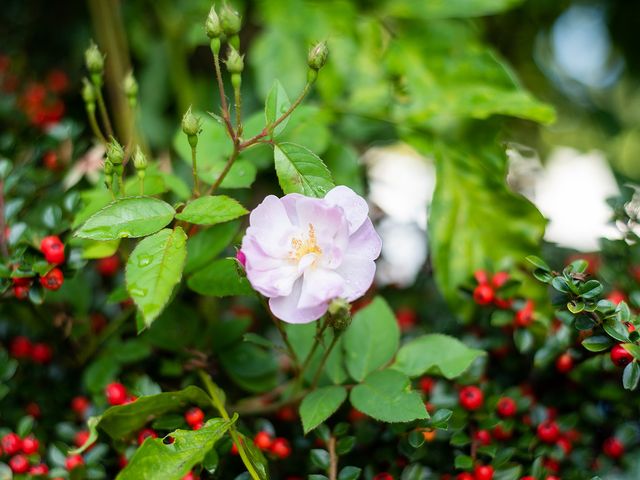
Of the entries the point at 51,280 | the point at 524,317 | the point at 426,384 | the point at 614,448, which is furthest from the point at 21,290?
the point at 614,448

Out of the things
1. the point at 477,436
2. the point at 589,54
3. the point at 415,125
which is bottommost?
the point at 589,54

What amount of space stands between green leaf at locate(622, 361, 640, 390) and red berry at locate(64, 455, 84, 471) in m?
0.53

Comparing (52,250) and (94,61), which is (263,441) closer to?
(52,250)

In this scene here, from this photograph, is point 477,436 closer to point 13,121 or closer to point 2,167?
point 2,167

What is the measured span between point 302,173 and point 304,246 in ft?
0.22

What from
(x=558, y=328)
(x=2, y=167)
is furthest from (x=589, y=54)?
(x=2, y=167)

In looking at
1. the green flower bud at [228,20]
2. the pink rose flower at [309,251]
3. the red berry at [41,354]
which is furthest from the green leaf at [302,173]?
the red berry at [41,354]

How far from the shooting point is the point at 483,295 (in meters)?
0.86

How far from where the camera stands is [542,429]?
2.65 ft

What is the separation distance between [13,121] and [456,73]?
0.69 meters

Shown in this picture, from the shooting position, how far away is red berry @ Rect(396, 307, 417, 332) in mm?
1040

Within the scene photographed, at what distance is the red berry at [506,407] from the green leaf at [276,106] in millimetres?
391

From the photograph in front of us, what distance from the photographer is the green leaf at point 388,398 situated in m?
0.67

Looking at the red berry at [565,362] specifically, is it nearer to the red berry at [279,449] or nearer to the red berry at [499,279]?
the red berry at [499,279]
